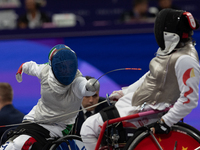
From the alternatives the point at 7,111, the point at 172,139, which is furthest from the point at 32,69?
the point at 172,139

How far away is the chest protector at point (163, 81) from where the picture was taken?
2.44 meters

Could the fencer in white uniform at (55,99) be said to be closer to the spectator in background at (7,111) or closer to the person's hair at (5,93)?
the spectator in background at (7,111)

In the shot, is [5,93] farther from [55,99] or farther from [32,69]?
[55,99]

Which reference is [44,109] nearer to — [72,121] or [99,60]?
[72,121]

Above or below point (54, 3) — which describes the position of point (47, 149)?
below

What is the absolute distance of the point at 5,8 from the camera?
732cm

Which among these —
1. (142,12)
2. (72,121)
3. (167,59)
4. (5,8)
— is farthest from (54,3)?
(167,59)

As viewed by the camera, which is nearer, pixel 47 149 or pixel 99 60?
pixel 47 149

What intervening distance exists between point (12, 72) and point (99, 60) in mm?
1207

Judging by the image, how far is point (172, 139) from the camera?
2.52m

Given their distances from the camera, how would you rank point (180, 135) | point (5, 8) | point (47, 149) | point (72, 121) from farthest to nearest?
point (5, 8)
point (72, 121)
point (47, 149)
point (180, 135)

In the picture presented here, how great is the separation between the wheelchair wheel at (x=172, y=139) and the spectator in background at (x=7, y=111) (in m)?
1.45

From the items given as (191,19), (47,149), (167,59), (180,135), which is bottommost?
(47,149)

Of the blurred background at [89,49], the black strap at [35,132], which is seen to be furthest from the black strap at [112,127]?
the blurred background at [89,49]
